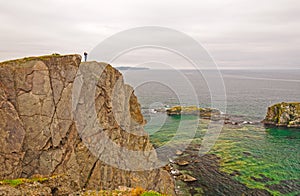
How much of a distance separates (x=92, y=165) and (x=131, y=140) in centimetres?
782

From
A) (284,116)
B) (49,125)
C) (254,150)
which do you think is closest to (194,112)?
(284,116)

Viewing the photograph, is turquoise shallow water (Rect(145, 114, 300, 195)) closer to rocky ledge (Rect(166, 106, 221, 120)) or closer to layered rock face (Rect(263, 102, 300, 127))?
layered rock face (Rect(263, 102, 300, 127))

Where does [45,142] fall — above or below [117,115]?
below

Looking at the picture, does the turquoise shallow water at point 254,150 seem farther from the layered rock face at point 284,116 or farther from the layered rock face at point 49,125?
the layered rock face at point 49,125

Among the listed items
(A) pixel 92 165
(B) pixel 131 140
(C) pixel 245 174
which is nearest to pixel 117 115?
(B) pixel 131 140

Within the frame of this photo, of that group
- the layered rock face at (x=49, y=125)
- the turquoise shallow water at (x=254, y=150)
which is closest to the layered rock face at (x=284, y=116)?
the turquoise shallow water at (x=254, y=150)

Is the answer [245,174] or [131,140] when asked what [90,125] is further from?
[245,174]

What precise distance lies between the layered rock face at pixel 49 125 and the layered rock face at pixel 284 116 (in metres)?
74.1

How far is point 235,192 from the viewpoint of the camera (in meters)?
38.5

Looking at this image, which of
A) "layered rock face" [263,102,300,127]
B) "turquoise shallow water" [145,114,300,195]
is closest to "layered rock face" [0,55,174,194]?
"turquoise shallow water" [145,114,300,195]

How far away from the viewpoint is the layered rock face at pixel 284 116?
85938 mm

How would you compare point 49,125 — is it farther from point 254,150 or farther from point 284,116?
point 284,116

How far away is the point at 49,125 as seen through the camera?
25328 millimetres

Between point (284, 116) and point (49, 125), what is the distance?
286ft
